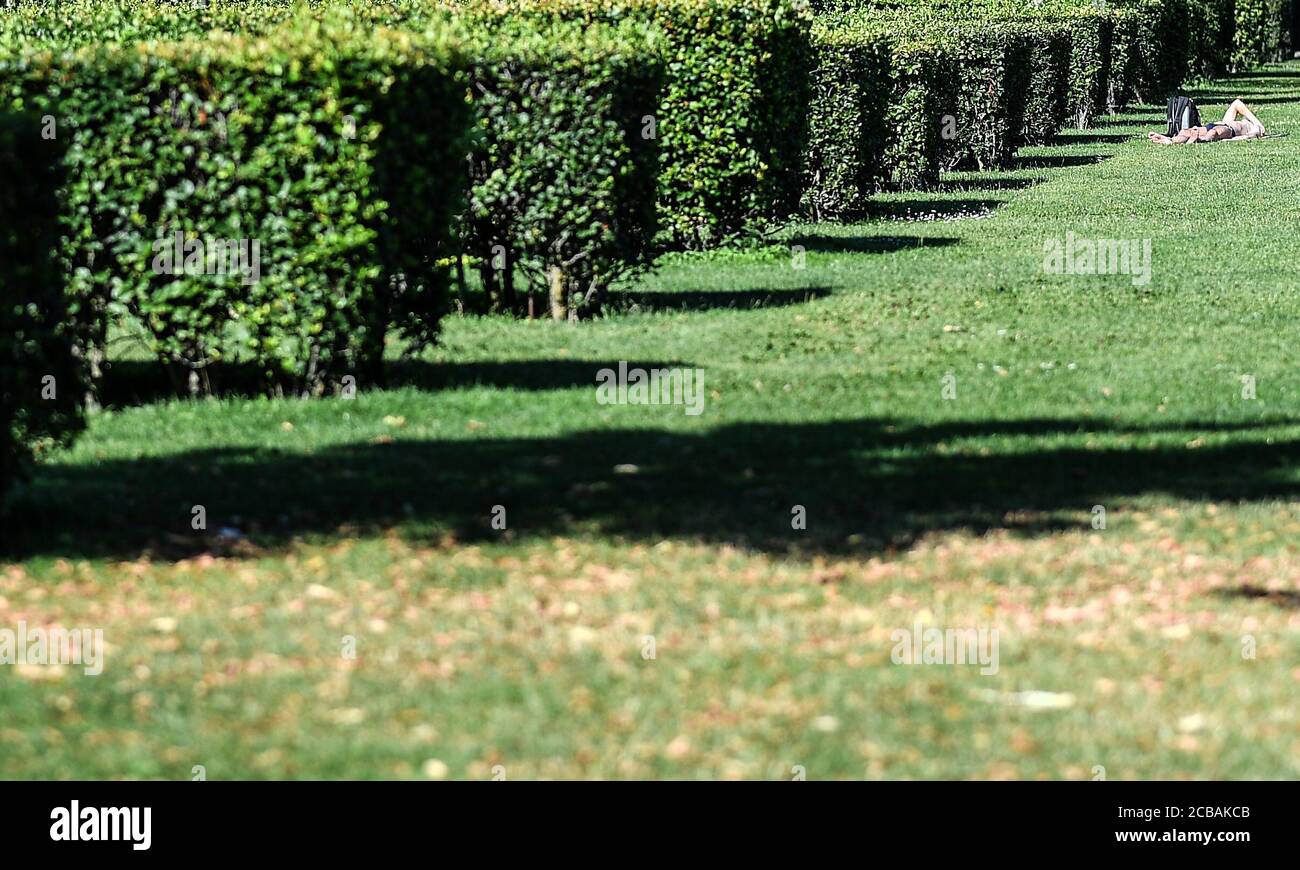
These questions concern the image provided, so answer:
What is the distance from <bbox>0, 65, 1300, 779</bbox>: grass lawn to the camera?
18.7ft

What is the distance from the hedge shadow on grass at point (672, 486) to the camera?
8227 mm

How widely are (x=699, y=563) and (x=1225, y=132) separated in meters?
32.0

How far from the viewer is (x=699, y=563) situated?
773cm

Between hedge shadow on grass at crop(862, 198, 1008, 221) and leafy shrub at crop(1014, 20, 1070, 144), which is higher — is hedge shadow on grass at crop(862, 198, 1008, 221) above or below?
below

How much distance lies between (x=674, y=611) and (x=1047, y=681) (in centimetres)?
151

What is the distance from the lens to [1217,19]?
5900 centimetres

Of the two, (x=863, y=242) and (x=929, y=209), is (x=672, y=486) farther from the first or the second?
(x=929, y=209)

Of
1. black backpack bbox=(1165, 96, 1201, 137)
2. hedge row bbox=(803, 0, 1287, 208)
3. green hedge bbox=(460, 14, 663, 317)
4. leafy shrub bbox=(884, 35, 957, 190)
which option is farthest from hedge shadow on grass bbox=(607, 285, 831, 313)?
black backpack bbox=(1165, 96, 1201, 137)

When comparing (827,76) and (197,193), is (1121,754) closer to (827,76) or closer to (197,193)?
(197,193)

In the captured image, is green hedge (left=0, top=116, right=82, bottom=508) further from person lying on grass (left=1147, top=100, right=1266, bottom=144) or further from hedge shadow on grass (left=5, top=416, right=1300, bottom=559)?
person lying on grass (left=1147, top=100, right=1266, bottom=144)

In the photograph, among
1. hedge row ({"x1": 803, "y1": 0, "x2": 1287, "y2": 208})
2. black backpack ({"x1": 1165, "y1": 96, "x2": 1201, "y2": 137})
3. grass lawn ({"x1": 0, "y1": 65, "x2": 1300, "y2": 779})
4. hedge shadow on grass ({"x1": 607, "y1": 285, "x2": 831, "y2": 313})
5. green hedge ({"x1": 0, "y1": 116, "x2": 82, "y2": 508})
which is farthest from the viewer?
Answer: black backpack ({"x1": 1165, "y1": 96, "x2": 1201, "y2": 137})

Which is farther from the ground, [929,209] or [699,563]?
[929,209]

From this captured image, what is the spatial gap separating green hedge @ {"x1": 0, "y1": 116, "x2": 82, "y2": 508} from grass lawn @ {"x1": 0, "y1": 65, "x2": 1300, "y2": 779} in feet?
1.42

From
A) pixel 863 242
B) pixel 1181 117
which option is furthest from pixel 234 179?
pixel 1181 117
